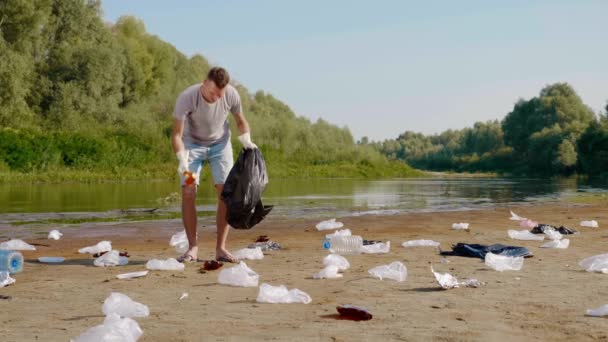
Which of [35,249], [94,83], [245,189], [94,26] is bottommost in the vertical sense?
[35,249]

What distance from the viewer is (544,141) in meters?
77.4

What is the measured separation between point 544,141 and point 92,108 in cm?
5027

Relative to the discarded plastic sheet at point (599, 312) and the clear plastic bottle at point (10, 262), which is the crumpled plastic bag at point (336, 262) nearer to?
the discarded plastic sheet at point (599, 312)

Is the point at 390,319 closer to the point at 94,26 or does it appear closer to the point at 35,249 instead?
the point at 35,249

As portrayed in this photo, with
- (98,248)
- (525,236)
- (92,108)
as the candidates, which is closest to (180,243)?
(98,248)

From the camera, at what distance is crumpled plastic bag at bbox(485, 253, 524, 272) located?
6691 millimetres

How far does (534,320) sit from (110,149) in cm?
3680

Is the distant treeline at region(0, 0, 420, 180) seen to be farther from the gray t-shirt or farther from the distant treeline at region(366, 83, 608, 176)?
the gray t-shirt

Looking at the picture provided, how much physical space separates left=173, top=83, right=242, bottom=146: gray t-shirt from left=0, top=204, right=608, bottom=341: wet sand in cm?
136

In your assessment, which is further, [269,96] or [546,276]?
[269,96]

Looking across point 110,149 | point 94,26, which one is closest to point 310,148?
point 94,26

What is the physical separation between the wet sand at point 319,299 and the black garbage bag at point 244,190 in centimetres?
48

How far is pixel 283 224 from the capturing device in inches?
493

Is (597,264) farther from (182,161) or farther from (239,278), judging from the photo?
(182,161)
